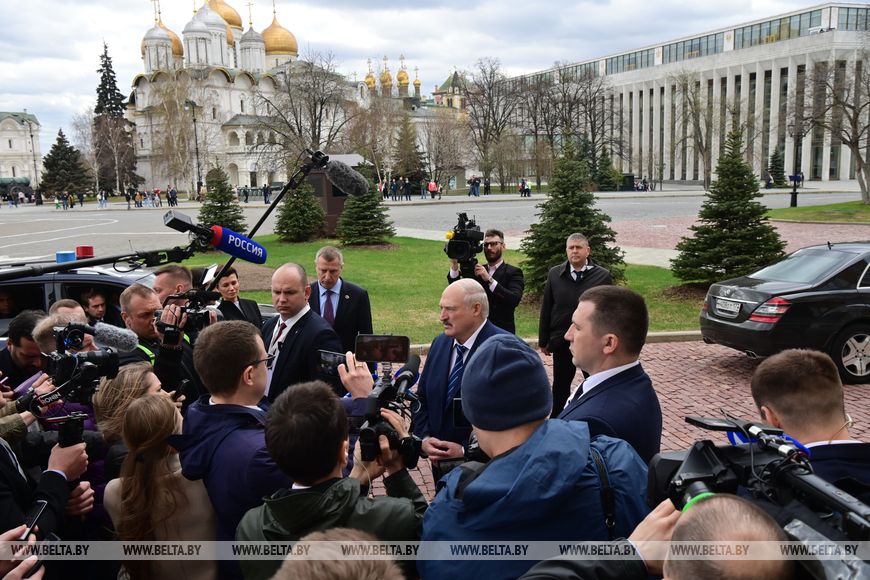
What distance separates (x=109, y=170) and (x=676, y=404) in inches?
3690

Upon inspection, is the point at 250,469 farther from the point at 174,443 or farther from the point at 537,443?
the point at 537,443

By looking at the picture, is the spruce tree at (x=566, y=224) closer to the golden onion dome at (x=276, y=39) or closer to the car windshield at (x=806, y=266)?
the car windshield at (x=806, y=266)

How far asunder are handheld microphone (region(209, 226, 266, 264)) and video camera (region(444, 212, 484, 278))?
2.42 metres

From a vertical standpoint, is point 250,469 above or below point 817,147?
below

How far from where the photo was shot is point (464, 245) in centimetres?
621

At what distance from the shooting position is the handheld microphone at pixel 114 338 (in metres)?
3.97

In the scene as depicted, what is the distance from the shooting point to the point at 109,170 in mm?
88312

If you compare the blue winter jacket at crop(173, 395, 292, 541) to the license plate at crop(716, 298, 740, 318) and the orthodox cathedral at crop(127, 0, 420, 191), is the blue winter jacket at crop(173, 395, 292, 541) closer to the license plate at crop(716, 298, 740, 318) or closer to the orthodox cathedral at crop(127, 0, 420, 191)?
the license plate at crop(716, 298, 740, 318)

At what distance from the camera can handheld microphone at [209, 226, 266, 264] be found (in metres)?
3.81

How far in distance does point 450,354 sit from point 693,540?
10.3 ft

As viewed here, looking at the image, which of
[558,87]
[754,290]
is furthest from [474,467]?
[558,87]

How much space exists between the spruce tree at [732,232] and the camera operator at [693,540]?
1315 cm

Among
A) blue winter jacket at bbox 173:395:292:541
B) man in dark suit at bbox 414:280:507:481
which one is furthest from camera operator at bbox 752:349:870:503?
blue winter jacket at bbox 173:395:292:541

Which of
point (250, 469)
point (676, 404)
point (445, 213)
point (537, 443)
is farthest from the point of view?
point (445, 213)
